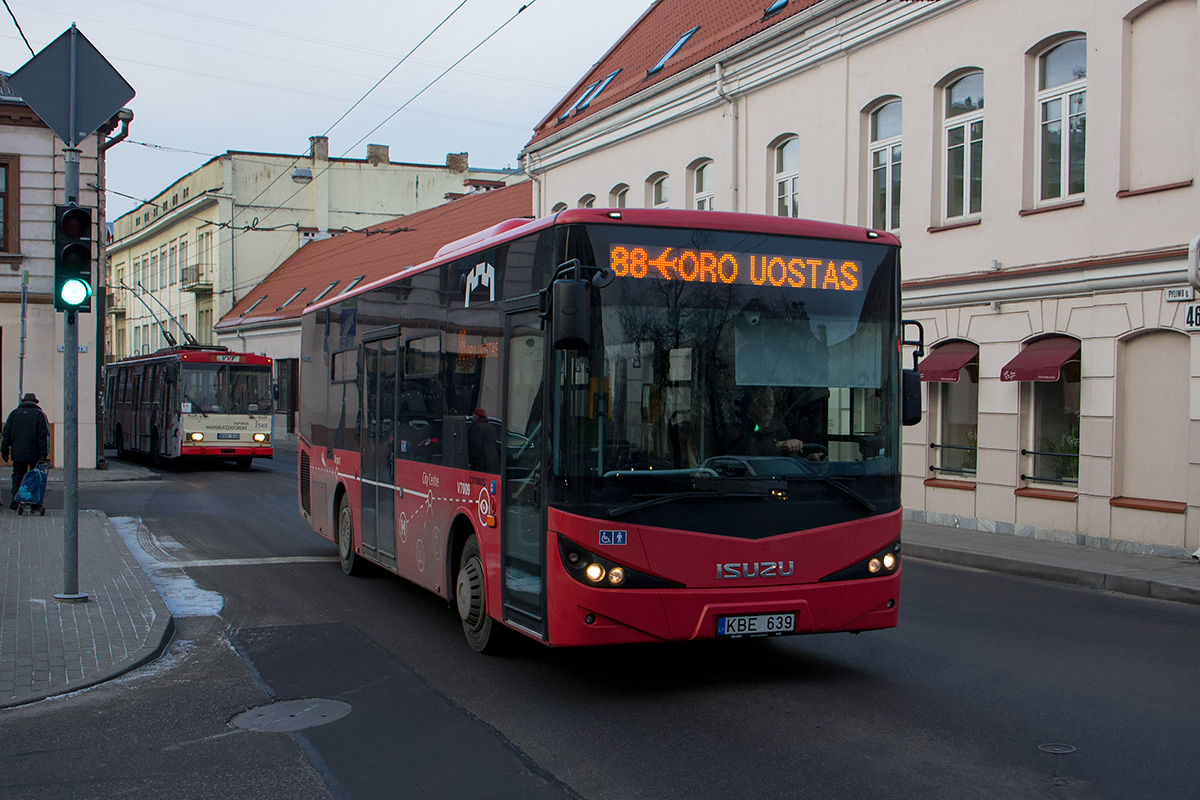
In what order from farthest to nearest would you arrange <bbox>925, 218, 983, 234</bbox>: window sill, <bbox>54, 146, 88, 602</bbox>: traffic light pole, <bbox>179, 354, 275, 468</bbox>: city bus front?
<bbox>179, 354, 275, 468</bbox>: city bus front
<bbox>925, 218, 983, 234</bbox>: window sill
<bbox>54, 146, 88, 602</bbox>: traffic light pole

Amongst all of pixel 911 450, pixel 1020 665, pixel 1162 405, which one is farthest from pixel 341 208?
pixel 1020 665

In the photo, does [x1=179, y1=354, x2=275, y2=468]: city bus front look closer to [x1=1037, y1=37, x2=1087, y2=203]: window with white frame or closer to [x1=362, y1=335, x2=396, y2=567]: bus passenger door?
[x1=362, y1=335, x2=396, y2=567]: bus passenger door

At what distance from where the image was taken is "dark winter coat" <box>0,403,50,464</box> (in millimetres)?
16031

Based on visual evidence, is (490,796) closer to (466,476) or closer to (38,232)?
(466,476)

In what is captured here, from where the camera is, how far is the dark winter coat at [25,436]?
16.0 metres

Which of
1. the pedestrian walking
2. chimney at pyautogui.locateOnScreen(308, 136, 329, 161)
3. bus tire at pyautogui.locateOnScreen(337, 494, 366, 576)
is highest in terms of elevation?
chimney at pyautogui.locateOnScreen(308, 136, 329, 161)

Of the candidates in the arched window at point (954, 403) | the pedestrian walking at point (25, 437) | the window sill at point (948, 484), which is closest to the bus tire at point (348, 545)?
the pedestrian walking at point (25, 437)

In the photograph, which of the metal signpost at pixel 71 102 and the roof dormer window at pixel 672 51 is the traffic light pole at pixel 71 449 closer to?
the metal signpost at pixel 71 102

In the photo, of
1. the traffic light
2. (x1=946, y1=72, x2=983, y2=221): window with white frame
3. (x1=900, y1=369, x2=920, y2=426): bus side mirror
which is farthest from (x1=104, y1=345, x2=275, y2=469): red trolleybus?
(x1=900, y1=369, x2=920, y2=426): bus side mirror

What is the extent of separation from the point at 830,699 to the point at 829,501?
1.14 metres

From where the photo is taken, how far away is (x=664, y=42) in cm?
2662

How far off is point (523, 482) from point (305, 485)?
7.30 m

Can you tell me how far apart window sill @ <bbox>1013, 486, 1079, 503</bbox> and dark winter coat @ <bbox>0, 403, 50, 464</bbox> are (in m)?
13.2

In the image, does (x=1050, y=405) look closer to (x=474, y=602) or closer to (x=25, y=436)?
(x=474, y=602)
